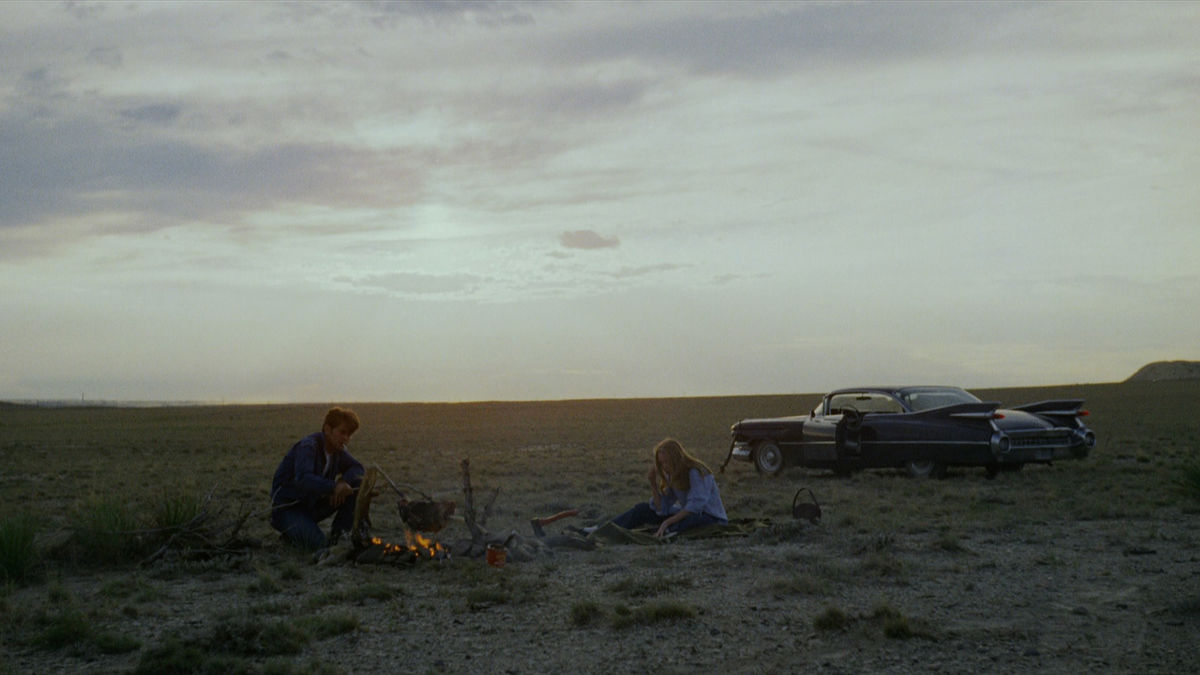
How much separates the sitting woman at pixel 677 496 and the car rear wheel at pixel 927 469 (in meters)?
6.51

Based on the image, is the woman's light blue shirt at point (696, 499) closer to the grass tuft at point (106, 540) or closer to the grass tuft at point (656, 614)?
the grass tuft at point (656, 614)

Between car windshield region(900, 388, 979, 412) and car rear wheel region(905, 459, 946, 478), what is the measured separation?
2.67ft

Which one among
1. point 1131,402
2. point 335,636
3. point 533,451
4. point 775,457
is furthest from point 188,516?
point 1131,402

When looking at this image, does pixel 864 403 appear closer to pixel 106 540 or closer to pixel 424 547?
pixel 424 547

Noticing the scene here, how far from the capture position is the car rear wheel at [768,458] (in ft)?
59.7

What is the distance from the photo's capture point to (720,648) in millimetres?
6352

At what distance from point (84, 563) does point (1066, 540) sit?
372 inches

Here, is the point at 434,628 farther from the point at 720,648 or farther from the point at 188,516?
the point at 188,516

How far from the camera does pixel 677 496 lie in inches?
426

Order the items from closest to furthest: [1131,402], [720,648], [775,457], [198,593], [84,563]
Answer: [720,648]
[198,593]
[84,563]
[775,457]
[1131,402]

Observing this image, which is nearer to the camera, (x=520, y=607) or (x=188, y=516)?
(x=520, y=607)

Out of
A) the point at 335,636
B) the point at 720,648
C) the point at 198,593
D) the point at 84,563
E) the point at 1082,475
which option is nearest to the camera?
the point at 720,648

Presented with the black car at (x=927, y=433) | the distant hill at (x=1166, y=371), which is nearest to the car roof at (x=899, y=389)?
the black car at (x=927, y=433)

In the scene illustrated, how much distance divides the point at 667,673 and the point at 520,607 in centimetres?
201
